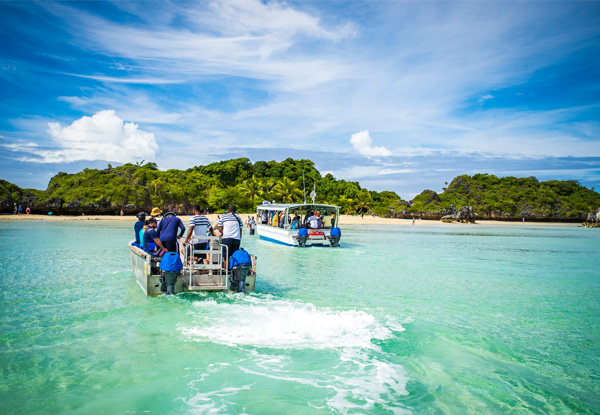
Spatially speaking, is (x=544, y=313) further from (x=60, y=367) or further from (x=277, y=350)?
(x=60, y=367)

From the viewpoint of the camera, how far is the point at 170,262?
338 inches

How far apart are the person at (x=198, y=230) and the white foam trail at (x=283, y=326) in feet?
4.36

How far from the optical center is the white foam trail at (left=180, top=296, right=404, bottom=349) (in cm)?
679

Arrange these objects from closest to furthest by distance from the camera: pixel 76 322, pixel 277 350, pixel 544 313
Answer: pixel 277 350
pixel 76 322
pixel 544 313

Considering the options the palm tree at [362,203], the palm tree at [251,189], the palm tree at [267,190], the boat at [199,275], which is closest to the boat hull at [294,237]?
the boat at [199,275]

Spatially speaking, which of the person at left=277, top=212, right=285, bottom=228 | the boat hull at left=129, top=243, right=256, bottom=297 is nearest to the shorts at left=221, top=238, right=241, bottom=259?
the boat hull at left=129, top=243, right=256, bottom=297

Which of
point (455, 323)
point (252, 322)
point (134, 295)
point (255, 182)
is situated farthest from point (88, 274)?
point (255, 182)

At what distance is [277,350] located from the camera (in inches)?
251

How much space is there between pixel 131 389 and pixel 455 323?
603cm

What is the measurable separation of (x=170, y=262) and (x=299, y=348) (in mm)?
3579

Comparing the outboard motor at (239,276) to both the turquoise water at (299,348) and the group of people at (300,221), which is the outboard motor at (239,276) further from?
the group of people at (300,221)

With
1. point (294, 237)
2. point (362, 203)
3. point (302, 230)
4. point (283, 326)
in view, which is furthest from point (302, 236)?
point (362, 203)

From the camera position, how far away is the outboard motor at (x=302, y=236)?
20.9 metres

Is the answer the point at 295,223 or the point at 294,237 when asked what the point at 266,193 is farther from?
the point at 294,237
